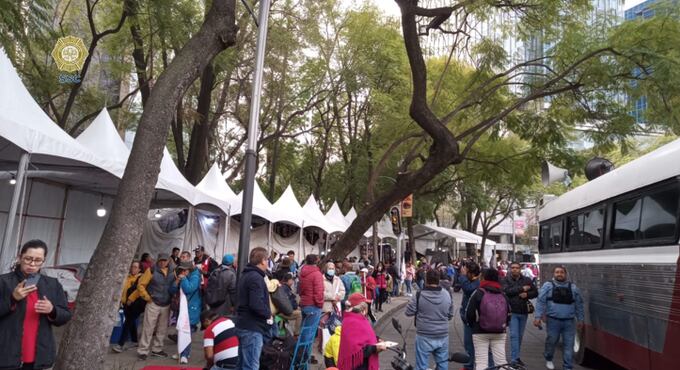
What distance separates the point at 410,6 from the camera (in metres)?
10.6

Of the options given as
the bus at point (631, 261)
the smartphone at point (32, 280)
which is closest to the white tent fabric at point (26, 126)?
the smartphone at point (32, 280)

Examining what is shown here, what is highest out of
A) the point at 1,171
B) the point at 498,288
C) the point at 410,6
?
the point at 410,6

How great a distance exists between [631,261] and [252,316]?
15.6 ft

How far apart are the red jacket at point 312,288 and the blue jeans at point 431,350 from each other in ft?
7.98

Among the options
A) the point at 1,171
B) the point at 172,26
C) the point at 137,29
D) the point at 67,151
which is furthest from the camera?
the point at 137,29

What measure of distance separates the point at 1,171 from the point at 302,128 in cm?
1692

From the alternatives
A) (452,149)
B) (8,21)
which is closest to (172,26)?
(8,21)

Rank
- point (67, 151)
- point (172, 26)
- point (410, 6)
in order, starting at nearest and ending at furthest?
point (67, 151), point (410, 6), point (172, 26)

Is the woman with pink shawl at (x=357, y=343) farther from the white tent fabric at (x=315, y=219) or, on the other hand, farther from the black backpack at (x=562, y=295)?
the white tent fabric at (x=315, y=219)

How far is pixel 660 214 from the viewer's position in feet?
19.6

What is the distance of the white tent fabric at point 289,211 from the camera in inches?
739

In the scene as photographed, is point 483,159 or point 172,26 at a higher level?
point 172,26

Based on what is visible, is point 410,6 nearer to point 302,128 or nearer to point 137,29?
point 137,29

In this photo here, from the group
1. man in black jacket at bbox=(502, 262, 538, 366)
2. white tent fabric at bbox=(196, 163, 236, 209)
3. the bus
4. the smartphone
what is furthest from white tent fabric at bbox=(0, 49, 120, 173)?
the bus
